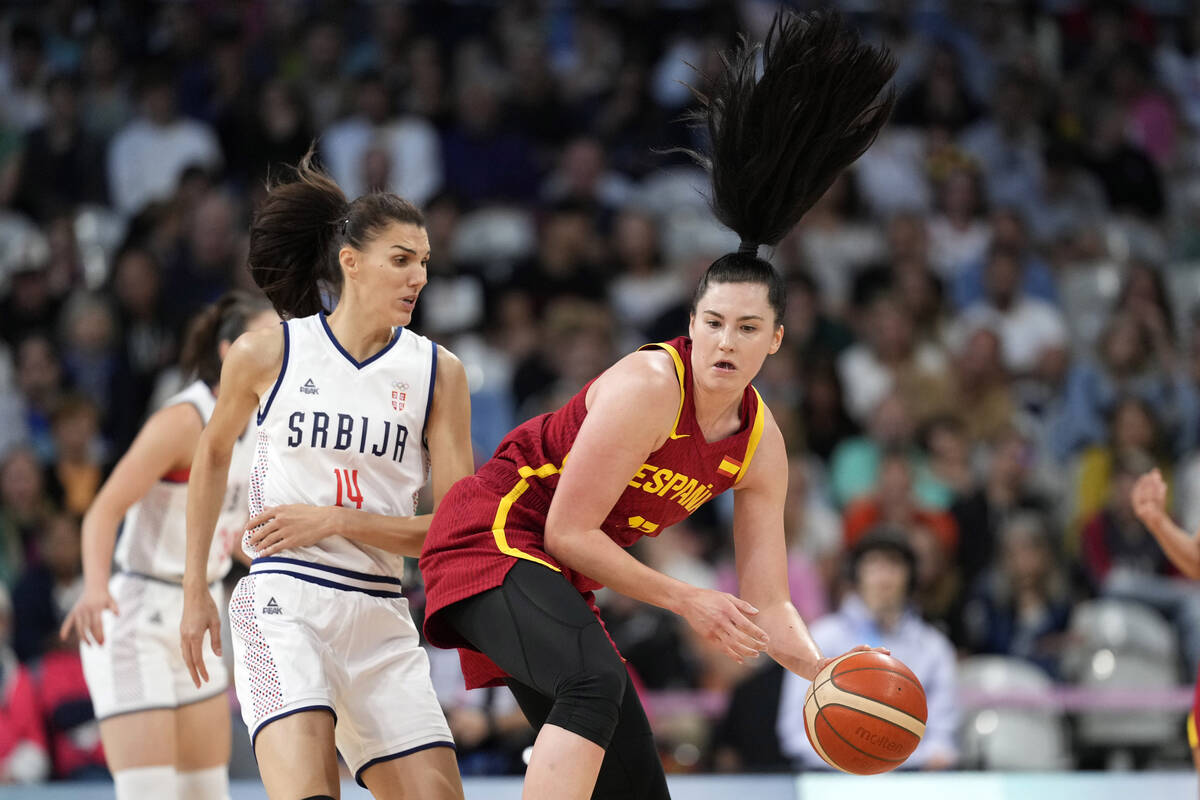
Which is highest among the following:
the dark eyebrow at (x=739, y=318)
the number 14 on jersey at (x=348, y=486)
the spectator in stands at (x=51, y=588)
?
the dark eyebrow at (x=739, y=318)

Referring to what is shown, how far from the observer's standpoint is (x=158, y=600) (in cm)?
424

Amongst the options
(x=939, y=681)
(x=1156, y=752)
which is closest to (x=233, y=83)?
(x=939, y=681)

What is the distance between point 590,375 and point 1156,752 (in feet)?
11.3

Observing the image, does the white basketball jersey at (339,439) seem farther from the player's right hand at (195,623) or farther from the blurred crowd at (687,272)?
the blurred crowd at (687,272)

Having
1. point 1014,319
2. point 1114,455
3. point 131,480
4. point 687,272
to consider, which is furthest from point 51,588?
point 1014,319

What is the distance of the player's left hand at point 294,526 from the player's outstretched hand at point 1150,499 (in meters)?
2.61

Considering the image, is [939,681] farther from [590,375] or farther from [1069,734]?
[590,375]

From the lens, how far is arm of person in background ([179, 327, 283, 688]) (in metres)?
3.54

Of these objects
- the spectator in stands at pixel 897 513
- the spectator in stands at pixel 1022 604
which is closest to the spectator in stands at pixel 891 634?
the spectator in stands at pixel 1022 604

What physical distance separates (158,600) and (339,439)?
1.13 m

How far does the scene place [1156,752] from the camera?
631 centimetres

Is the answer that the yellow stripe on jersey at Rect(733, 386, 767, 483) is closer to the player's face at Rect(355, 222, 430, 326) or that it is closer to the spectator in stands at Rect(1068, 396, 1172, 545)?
the player's face at Rect(355, 222, 430, 326)

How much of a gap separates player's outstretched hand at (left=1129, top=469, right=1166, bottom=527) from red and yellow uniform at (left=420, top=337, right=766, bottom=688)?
1717 millimetres

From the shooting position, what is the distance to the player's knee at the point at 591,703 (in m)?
2.96
